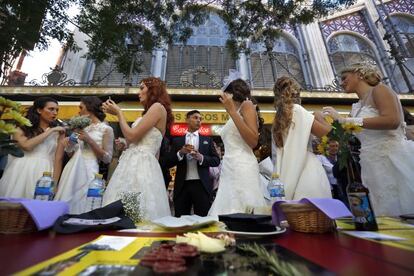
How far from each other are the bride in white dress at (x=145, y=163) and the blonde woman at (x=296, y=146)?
108 centimetres

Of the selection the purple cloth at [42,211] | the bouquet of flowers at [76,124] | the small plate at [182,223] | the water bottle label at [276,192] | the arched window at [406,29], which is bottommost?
the small plate at [182,223]

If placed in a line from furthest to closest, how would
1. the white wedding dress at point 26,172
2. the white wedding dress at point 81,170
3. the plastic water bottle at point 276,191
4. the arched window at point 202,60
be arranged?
the arched window at point 202,60 → the white wedding dress at point 26,172 → the white wedding dress at point 81,170 → the plastic water bottle at point 276,191

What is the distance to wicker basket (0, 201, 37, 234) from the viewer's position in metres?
1.12

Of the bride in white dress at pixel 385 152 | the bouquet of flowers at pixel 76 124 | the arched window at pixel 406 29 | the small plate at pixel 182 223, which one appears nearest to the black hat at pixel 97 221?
the small plate at pixel 182 223

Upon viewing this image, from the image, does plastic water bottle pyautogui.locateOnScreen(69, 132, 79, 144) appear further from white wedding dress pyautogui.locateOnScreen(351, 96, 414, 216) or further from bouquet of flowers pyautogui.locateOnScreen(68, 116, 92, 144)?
white wedding dress pyautogui.locateOnScreen(351, 96, 414, 216)

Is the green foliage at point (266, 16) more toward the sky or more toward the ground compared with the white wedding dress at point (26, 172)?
more toward the sky

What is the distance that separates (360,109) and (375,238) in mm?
1910

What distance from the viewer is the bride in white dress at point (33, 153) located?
2.56 metres

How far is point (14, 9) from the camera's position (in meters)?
3.52

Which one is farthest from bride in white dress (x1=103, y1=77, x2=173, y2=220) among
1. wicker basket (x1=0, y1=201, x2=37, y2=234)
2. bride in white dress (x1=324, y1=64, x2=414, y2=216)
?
bride in white dress (x1=324, y1=64, x2=414, y2=216)

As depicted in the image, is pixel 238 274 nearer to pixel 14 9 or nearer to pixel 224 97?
pixel 224 97

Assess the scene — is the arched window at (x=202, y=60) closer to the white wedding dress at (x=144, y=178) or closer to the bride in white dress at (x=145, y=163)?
the bride in white dress at (x=145, y=163)

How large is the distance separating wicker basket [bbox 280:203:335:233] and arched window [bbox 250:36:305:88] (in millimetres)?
9212

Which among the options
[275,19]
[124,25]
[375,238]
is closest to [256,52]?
[275,19]
